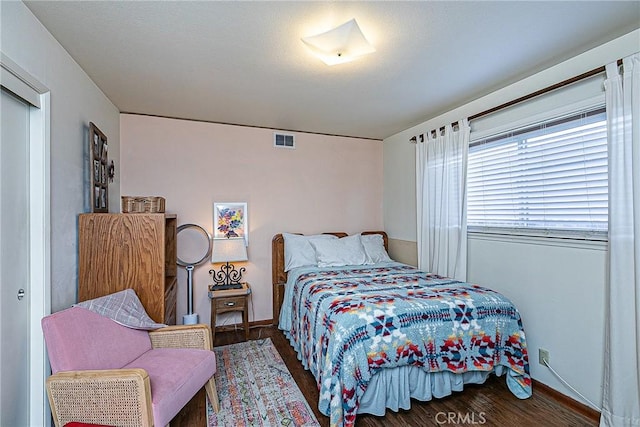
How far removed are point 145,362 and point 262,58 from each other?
7.01 ft

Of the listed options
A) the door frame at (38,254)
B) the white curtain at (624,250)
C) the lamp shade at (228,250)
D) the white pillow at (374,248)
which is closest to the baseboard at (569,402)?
the white curtain at (624,250)

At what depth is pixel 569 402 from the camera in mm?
2189

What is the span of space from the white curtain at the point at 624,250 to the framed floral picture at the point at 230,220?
3.23 meters

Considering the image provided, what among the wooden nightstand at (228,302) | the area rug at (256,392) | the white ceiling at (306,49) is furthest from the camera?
the wooden nightstand at (228,302)

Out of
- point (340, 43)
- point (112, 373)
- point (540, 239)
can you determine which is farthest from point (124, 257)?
point (540, 239)

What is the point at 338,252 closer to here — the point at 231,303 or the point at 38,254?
the point at 231,303

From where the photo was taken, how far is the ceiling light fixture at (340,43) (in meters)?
1.74

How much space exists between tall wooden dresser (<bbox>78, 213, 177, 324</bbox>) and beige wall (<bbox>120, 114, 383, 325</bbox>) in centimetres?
126

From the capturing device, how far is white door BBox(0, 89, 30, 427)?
1.53 m

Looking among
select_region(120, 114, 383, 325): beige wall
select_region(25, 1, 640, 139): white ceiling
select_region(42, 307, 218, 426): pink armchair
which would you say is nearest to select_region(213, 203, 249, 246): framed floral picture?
select_region(120, 114, 383, 325): beige wall

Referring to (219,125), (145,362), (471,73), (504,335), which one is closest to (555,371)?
(504,335)

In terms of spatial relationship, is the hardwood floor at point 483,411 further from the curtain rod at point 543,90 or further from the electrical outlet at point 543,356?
the curtain rod at point 543,90

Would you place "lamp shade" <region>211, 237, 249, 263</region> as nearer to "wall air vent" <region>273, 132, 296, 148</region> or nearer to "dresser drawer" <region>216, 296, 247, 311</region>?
"dresser drawer" <region>216, 296, 247, 311</region>

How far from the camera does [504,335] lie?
7.54ft
